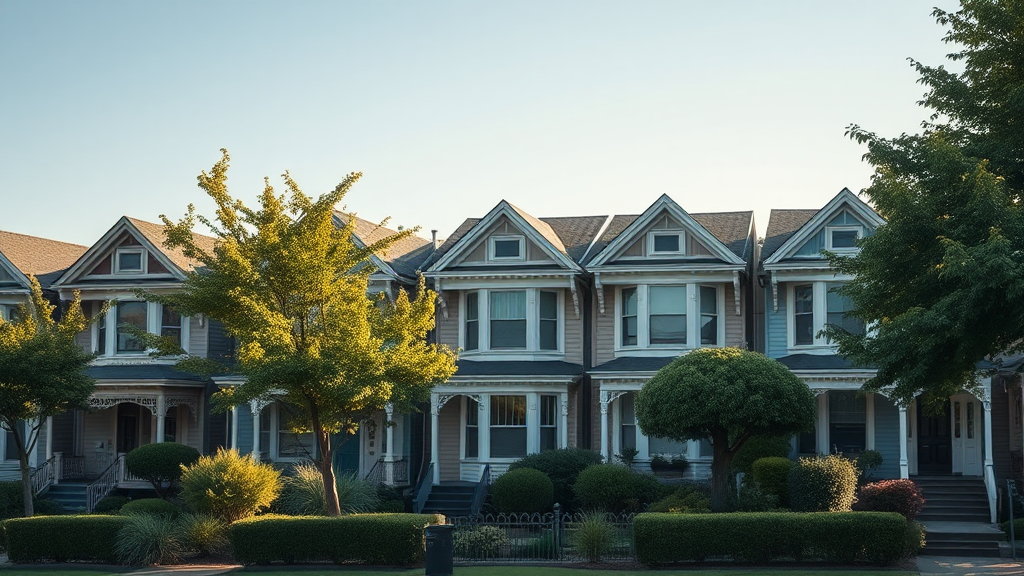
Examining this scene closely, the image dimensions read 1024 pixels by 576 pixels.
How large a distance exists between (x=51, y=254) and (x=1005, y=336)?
31.1 metres

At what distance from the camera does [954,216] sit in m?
18.9

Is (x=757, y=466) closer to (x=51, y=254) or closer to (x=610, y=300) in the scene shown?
(x=610, y=300)

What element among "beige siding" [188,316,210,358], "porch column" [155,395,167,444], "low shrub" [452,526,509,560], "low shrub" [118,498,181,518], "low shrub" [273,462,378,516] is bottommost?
"low shrub" [452,526,509,560]

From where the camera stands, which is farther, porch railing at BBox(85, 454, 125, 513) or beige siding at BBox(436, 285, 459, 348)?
beige siding at BBox(436, 285, 459, 348)

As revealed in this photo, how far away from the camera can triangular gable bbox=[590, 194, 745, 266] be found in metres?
31.6

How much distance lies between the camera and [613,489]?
2741cm

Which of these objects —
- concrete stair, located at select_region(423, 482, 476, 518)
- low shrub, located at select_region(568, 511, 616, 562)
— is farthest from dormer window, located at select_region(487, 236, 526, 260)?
low shrub, located at select_region(568, 511, 616, 562)

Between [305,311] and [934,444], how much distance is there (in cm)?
1786

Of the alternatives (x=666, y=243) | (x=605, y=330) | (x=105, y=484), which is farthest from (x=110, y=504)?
(x=666, y=243)

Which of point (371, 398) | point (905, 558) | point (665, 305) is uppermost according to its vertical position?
point (665, 305)

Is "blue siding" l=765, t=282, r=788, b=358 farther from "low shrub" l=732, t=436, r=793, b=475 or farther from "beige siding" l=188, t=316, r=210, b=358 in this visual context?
"beige siding" l=188, t=316, r=210, b=358

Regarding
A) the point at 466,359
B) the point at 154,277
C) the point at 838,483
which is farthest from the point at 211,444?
the point at 838,483

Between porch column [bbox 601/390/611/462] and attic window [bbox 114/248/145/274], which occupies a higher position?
attic window [bbox 114/248/145/274]

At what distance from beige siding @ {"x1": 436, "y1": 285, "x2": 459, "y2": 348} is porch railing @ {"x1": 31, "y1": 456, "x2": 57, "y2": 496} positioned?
12046 millimetres
